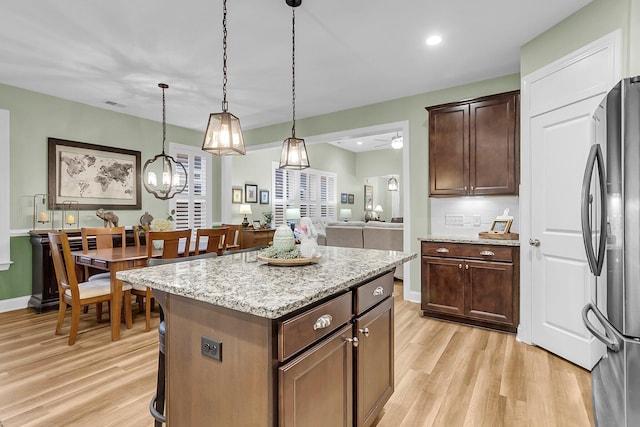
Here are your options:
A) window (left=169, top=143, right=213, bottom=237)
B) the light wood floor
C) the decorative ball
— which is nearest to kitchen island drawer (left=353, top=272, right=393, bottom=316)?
the decorative ball

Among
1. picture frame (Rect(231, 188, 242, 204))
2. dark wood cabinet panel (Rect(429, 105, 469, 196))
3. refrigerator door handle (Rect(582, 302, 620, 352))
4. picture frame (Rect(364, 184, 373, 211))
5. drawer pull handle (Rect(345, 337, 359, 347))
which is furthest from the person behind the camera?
picture frame (Rect(364, 184, 373, 211))

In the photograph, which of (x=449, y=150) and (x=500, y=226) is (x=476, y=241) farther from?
(x=449, y=150)

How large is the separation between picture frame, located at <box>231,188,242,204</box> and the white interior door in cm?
516

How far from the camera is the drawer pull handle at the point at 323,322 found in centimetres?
124

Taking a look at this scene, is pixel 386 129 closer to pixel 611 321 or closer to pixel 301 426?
pixel 611 321

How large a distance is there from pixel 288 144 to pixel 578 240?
92.4 inches

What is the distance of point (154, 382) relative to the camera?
2.28 metres

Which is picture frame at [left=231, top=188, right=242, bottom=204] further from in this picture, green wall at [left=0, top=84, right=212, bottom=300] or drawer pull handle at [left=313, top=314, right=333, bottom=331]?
drawer pull handle at [left=313, top=314, right=333, bottom=331]

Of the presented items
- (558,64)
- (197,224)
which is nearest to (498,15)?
(558,64)

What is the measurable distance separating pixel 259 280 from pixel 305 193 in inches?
282

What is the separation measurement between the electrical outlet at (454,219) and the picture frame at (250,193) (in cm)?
427

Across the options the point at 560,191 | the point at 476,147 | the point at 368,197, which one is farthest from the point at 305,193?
the point at 560,191

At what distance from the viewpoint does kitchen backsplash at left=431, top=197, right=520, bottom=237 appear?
12.0 feet

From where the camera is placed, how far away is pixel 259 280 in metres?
1.38
